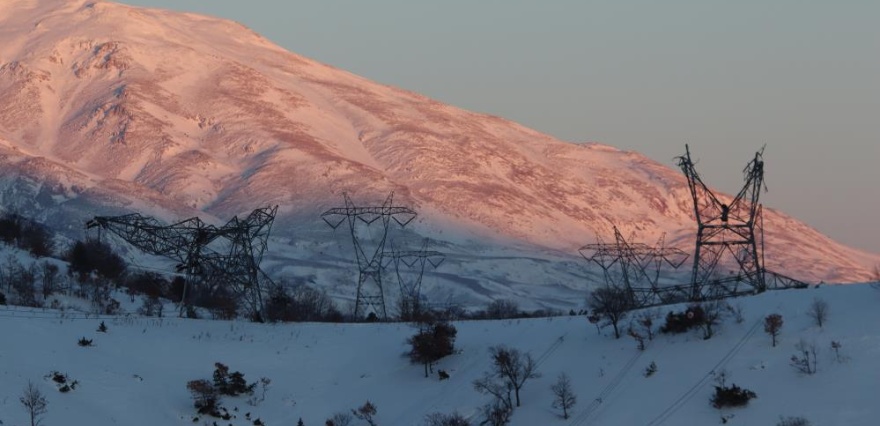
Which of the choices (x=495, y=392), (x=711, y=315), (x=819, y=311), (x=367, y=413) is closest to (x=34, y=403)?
(x=367, y=413)

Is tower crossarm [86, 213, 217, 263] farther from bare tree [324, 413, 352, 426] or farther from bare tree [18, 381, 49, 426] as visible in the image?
bare tree [18, 381, 49, 426]

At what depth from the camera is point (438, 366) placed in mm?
60906

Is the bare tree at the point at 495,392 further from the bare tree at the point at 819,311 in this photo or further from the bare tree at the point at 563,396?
the bare tree at the point at 819,311

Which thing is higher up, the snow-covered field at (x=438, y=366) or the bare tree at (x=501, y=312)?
the bare tree at (x=501, y=312)

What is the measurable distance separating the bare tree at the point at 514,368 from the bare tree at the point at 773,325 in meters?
9.78

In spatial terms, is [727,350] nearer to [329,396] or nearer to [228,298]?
[329,396]

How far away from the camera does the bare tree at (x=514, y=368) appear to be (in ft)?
179

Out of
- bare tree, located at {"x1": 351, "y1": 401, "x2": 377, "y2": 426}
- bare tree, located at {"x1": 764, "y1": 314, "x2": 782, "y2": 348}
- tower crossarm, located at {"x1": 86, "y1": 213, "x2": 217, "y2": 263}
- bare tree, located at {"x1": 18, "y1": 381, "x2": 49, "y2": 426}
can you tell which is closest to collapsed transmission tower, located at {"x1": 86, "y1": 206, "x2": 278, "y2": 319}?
tower crossarm, located at {"x1": 86, "y1": 213, "x2": 217, "y2": 263}

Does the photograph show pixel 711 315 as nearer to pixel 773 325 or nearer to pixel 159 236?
pixel 773 325

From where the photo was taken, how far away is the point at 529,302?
19338cm

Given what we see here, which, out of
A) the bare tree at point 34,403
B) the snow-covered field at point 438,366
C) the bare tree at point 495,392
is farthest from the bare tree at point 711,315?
the bare tree at point 34,403

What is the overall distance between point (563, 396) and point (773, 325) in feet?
31.1

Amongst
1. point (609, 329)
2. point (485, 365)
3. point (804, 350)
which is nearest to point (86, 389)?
point (485, 365)

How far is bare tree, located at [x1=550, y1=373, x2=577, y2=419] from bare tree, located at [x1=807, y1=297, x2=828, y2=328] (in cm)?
1068
